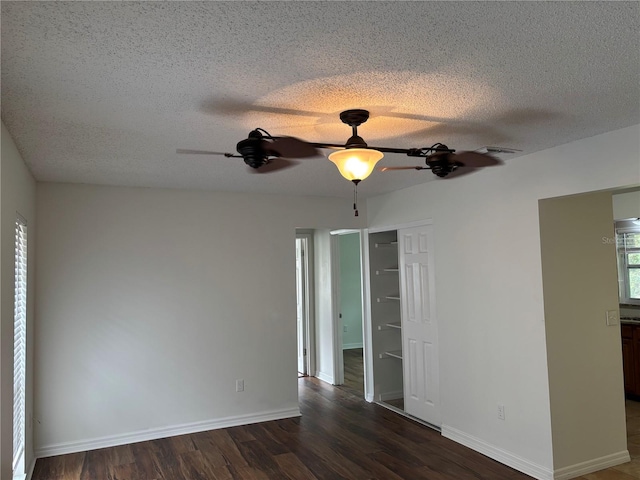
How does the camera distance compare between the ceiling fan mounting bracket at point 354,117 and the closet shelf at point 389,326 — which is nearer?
A: the ceiling fan mounting bracket at point 354,117

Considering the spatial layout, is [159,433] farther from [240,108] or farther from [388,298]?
[240,108]

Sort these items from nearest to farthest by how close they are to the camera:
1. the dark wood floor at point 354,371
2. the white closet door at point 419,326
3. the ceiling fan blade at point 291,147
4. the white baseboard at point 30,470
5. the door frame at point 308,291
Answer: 1. the ceiling fan blade at point 291,147
2. the white baseboard at point 30,470
3. the white closet door at point 419,326
4. the dark wood floor at point 354,371
5. the door frame at point 308,291

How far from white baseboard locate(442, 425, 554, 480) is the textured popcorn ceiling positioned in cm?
244

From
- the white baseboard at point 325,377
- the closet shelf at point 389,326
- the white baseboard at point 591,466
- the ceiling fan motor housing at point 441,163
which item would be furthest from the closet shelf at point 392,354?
the ceiling fan motor housing at point 441,163

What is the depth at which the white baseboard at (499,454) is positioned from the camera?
11.6 ft

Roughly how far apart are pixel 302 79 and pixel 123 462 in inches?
144

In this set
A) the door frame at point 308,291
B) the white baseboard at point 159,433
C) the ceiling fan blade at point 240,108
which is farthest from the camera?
the door frame at point 308,291

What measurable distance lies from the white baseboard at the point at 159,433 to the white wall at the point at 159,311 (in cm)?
1

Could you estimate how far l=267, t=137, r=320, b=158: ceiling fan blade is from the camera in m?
2.13

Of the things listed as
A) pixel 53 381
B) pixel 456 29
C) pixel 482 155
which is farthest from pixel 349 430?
pixel 456 29

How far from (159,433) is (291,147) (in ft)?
12.1

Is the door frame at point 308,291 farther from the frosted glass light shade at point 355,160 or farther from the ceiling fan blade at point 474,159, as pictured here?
the frosted glass light shade at point 355,160

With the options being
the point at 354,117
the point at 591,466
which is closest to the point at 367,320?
the point at 591,466

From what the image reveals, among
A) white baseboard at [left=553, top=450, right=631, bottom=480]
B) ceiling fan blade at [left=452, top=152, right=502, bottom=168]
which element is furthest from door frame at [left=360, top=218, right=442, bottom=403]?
ceiling fan blade at [left=452, top=152, right=502, bottom=168]
